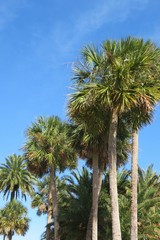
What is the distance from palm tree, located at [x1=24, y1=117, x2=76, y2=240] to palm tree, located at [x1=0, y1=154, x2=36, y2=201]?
76.4ft

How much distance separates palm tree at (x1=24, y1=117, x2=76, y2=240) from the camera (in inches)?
Answer: 1005

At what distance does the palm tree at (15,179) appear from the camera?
164ft

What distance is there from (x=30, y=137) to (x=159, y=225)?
10.0 m

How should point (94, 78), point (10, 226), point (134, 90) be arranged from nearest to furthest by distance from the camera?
point (134, 90) < point (94, 78) < point (10, 226)

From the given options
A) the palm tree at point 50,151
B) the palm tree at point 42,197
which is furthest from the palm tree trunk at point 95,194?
the palm tree at point 42,197

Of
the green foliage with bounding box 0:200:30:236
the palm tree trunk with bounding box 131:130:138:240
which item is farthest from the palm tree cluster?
the green foliage with bounding box 0:200:30:236

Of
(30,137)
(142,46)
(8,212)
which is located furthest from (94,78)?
(8,212)

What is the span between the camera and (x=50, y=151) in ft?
84.7

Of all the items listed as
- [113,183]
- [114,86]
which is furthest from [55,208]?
[114,86]

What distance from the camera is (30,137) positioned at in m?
26.7

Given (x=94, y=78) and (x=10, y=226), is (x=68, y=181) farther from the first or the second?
(x=10, y=226)

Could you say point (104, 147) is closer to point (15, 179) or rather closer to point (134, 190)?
point (134, 190)

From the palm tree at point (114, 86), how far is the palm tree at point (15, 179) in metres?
36.2

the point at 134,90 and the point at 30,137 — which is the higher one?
the point at 30,137
